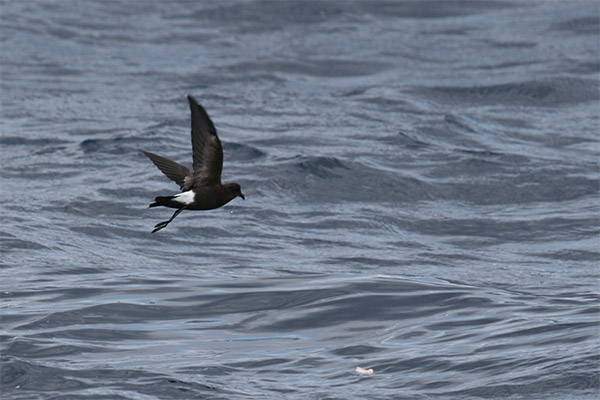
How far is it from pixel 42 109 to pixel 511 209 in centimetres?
887

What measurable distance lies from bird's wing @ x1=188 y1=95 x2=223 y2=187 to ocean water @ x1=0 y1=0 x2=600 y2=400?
1.55m

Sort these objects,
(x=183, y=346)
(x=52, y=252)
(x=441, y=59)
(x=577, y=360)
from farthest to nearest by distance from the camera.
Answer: (x=441, y=59) → (x=52, y=252) → (x=183, y=346) → (x=577, y=360)

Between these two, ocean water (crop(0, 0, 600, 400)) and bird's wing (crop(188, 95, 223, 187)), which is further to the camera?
ocean water (crop(0, 0, 600, 400))

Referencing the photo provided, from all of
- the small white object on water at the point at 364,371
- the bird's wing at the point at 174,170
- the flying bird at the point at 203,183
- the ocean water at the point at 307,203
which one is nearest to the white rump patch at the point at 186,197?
the flying bird at the point at 203,183

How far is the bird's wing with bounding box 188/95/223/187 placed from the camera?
7754 millimetres

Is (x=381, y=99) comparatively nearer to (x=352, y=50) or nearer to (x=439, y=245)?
(x=352, y=50)

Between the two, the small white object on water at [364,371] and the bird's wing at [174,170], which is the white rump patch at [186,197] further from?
the small white object on water at [364,371]

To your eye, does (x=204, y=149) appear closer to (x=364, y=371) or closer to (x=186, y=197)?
(x=186, y=197)

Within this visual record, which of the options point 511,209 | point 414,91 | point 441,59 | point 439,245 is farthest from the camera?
point 441,59

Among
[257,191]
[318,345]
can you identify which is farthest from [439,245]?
[318,345]

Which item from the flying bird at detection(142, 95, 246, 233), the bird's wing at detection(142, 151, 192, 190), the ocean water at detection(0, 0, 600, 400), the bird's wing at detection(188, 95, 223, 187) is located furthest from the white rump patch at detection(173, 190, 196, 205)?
the ocean water at detection(0, 0, 600, 400)

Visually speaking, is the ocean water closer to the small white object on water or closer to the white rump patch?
the small white object on water

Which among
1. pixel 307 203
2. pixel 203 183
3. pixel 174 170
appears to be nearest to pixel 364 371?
pixel 203 183

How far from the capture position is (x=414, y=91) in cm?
2122
